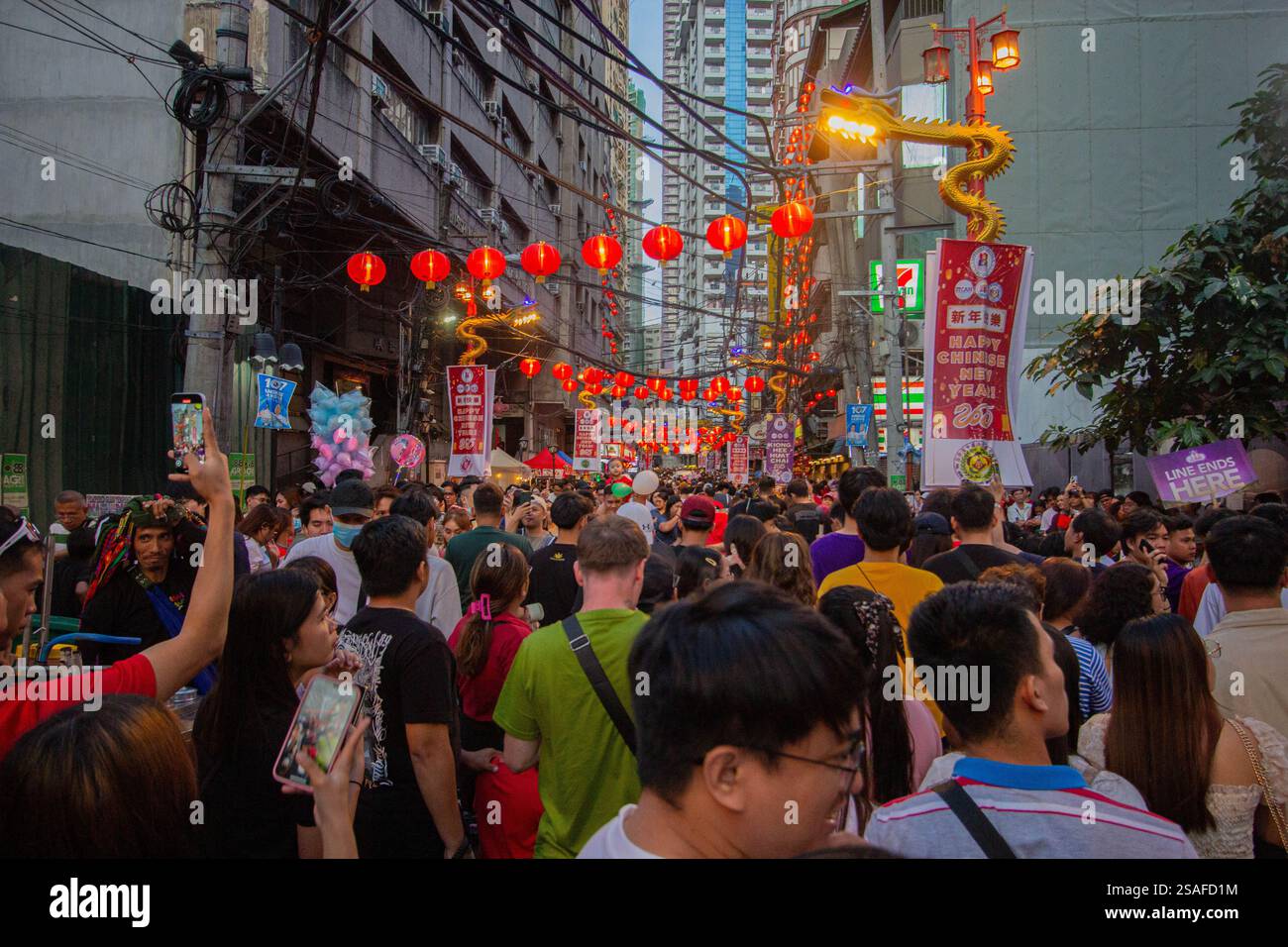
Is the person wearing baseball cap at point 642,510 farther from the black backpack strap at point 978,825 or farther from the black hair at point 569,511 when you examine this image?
the black backpack strap at point 978,825

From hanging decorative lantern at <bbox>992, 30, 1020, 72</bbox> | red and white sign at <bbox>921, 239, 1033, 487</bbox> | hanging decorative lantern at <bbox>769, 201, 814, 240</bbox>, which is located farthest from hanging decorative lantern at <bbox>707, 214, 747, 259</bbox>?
hanging decorative lantern at <bbox>992, 30, 1020, 72</bbox>

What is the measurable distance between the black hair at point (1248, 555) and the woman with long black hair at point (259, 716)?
394 cm

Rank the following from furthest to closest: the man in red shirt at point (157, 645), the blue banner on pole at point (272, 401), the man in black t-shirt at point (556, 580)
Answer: the blue banner on pole at point (272, 401) → the man in black t-shirt at point (556, 580) → the man in red shirt at point (157, 645)

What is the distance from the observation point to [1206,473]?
8.65 meters

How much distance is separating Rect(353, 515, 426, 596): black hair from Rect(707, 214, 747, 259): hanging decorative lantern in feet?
32.8

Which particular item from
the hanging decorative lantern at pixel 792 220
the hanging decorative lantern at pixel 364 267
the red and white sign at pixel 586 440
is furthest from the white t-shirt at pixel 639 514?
the red and white sign at pixel 586 440

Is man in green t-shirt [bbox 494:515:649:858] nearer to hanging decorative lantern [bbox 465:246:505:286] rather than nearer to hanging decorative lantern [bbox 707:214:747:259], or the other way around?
hanging decorative lantern [bbox 707:214:747:259]

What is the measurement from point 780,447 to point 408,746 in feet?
67.7

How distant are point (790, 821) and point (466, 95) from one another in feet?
93.2

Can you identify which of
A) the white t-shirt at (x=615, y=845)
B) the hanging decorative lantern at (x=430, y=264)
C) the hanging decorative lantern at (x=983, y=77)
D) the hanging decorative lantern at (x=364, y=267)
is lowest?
the white t-shirt at (x=615, y=845)

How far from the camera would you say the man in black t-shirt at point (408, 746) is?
3.37m

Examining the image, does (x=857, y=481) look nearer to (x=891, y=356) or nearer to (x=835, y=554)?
(x=835, y=554)

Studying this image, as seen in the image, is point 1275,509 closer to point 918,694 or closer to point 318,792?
point 918,694

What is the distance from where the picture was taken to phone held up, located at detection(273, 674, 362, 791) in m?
2.01
